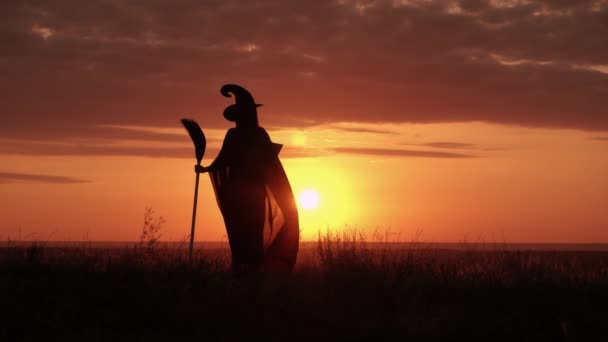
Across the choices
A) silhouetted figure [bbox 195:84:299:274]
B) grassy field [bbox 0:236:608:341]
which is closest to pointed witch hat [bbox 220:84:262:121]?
silhouetted figure [bbox 195:84:299:274]

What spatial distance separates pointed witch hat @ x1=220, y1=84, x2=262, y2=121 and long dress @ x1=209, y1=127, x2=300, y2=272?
26 centimetres

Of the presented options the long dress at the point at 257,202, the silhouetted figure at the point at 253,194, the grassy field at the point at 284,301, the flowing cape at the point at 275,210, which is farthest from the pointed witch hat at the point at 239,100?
the grassy field at the point at 284,301

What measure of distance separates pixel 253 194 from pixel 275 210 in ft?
1.48

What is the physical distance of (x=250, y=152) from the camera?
41.2 feet

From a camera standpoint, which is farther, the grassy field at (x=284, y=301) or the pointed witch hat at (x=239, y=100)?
the pointed witch hat at (x=239, y=100)

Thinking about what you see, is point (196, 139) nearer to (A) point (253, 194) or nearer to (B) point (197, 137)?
(B) point (197, 137)

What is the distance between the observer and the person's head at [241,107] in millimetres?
12602

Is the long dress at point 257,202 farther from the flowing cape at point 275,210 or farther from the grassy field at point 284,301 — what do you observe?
the grassy field at point 284,301

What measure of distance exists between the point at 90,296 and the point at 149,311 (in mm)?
850

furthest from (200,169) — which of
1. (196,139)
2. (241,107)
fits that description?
(241,107)

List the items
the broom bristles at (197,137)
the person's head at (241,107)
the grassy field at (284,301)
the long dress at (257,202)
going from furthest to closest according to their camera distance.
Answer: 1. the broom bristles at (197,137)
2. the person's head at (241,107)
3. the long dress at (257,202)
4. the grassy field at (284,301)

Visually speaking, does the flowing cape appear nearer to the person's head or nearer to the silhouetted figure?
the silhouetted figure

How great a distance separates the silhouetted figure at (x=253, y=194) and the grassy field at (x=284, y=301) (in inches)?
21.5

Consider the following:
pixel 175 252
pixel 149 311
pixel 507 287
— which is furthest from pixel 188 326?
pixel 507 287
